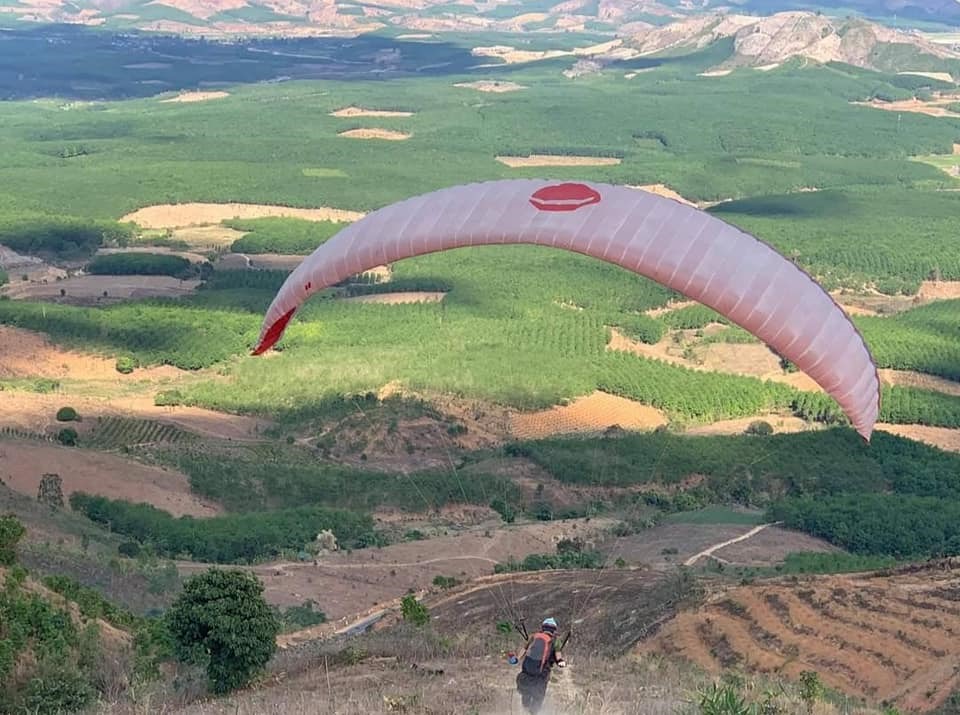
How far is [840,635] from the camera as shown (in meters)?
23.7

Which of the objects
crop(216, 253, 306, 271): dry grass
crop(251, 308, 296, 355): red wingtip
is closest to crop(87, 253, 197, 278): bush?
crop(216, 253, 306, 271): dry grass

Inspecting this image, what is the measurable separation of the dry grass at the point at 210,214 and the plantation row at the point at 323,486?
59.6m

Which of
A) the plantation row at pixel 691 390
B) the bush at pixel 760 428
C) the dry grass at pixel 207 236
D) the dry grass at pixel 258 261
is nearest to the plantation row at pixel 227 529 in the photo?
the bush at pixel 760 428

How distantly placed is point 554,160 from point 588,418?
86084mm

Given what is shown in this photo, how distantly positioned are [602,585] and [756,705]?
10.7 meters

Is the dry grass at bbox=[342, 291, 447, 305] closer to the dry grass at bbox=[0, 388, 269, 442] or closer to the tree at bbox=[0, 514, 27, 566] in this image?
the dry grass at bbox=[0, 388, 269, 442]

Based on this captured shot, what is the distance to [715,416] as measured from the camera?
181 feet

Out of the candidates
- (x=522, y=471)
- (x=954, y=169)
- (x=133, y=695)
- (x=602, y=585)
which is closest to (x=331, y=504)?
(x=522, y=471)

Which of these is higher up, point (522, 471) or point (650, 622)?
point (650, 622)

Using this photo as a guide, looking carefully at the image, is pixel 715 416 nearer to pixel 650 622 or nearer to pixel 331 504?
Result: pixel 331 504

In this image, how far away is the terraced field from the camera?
22.1 metres

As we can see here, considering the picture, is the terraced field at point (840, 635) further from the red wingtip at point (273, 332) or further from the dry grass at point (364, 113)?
the dry grass at point (364, 113)

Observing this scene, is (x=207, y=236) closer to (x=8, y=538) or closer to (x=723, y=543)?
(x=723, y=543)

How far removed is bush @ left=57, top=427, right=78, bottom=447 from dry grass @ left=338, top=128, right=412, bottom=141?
106 meters
